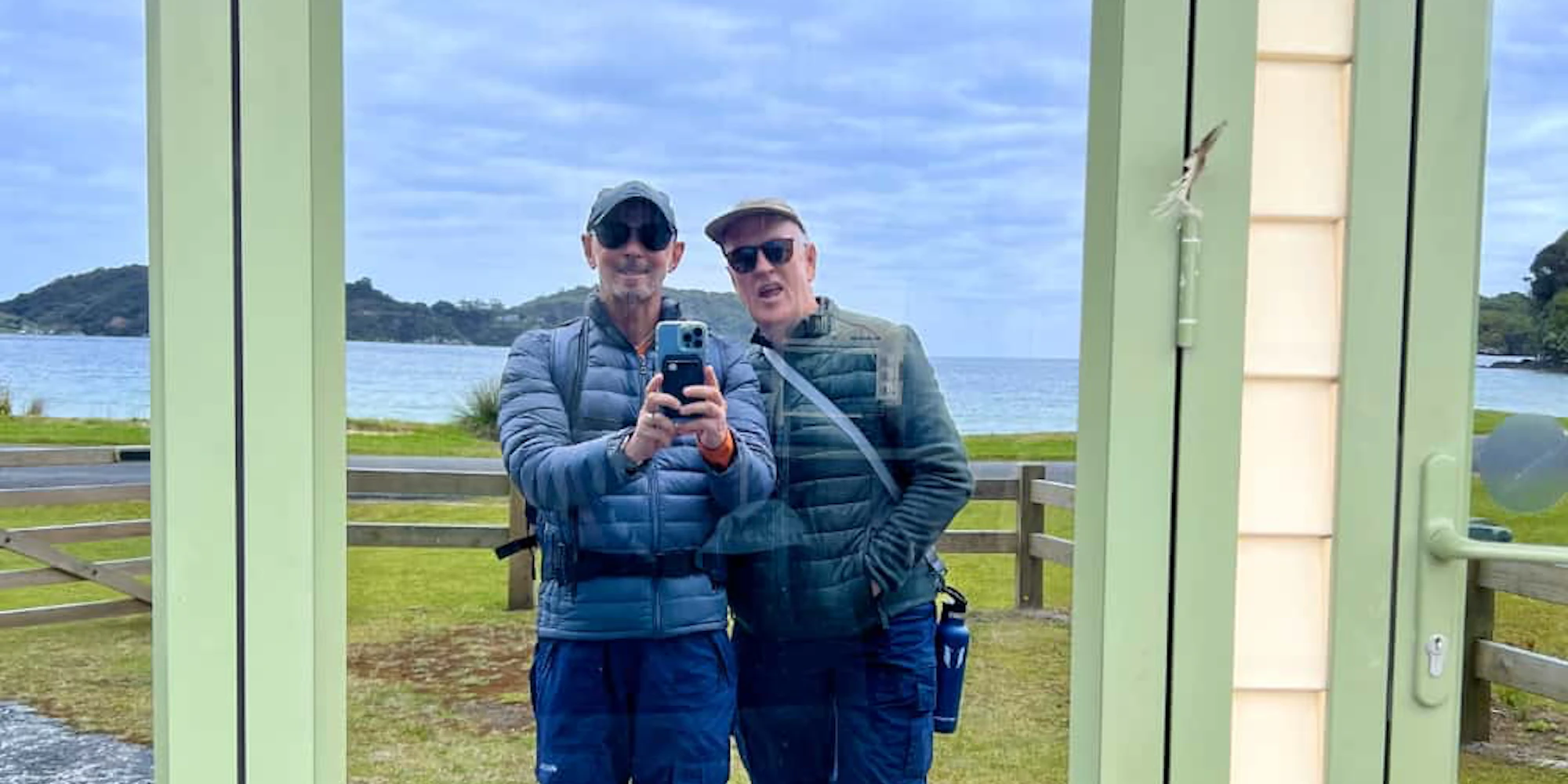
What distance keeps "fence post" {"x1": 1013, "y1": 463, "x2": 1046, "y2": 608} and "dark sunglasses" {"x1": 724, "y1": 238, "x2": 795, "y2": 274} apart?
39 cm

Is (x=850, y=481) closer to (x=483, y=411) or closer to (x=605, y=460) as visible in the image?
(x=605, y=460)

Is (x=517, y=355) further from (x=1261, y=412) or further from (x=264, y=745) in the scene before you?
(x=1261, y=412)

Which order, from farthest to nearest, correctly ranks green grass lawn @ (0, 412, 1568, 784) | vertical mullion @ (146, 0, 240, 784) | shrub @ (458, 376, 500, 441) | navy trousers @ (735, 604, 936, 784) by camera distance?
navy trousers @ (735, 604, 936, 784) < shrub @ (458, 376, 500, 441) < green grass lawn @ (0, 412, 1568, 784) < vertical mullion @ (146, 0, 240, 784)

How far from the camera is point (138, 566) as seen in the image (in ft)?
3.72

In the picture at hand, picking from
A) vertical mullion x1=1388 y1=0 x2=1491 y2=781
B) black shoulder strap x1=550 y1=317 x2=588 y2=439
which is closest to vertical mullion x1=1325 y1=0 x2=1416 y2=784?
vertical mullion x1=1388 y1=0 x2=1491 y2=781

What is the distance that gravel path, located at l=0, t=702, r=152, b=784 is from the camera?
1.18m

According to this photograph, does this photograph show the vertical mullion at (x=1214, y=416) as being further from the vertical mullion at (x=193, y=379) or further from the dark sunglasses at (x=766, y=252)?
the vertical mullion at (x=193, y=379)

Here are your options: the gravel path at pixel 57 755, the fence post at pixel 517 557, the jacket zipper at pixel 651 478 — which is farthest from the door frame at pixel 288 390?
the jacket zipper at pixel 651 478

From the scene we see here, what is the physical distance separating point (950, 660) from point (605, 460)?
528 millimetres

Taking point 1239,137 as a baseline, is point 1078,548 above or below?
below

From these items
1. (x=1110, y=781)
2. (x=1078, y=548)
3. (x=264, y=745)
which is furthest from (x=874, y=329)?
(x=264, y=745)

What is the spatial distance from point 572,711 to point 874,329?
643 millimetres

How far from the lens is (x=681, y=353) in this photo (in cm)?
132

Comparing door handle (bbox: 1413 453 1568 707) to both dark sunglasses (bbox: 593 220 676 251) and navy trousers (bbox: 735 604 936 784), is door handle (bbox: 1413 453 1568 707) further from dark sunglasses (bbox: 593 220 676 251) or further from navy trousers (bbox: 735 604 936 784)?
dark sunglasses (bbox: 593 220 676 251)
